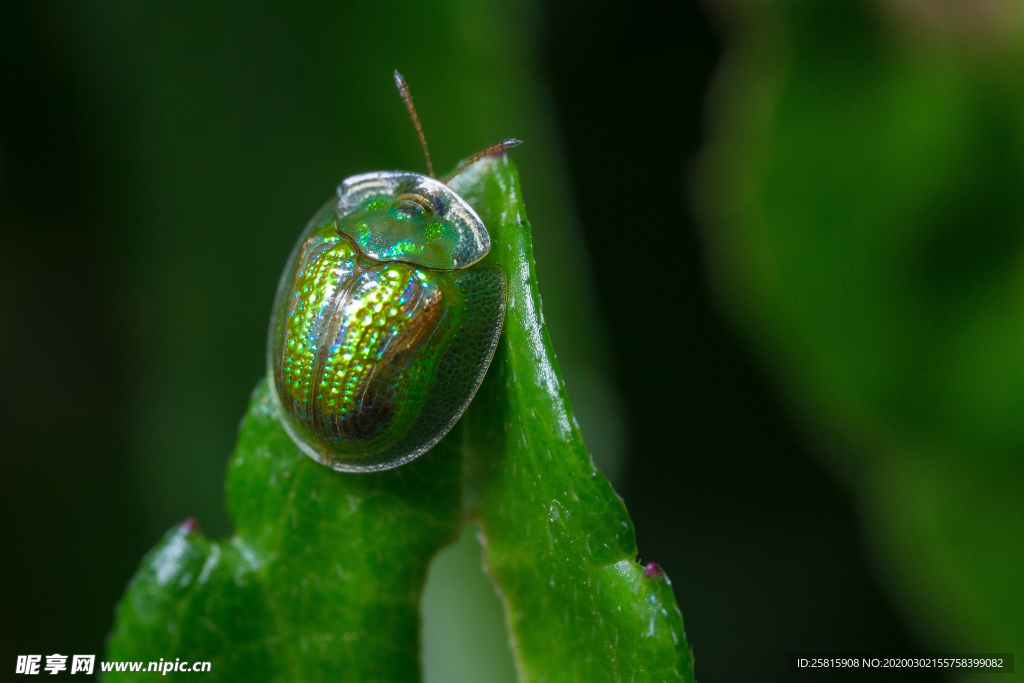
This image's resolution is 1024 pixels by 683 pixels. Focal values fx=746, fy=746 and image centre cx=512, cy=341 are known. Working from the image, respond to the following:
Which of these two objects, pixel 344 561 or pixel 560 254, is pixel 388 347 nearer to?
pixel 344 561

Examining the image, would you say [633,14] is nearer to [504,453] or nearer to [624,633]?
[504,453]

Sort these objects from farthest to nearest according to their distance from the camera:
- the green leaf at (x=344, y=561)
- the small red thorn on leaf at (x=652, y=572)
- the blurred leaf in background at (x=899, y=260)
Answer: the blurred leaf in background at (x=899, y=260) < the green leaf at (x=344, y=561) < the small red thorn on leaf at (x=652, y=572)

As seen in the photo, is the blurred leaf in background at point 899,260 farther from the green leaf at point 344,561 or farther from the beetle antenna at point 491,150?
the green leaf at point 344,561


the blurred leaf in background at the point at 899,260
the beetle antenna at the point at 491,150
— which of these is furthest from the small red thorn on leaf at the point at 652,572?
the blurred leaf in background at the point at 899,260

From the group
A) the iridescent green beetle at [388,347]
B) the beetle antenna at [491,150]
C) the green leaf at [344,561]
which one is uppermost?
the beetle antenna at [491,150]

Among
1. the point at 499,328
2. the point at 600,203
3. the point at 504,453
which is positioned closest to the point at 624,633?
the point at 504,453

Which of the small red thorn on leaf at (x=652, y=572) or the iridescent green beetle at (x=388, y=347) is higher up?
the iridescent green beetle at (x=388, y=347)

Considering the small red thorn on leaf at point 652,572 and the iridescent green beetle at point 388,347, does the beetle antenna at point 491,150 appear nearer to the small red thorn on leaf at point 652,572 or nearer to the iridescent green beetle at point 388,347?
the iridescent green beetle at point 388,347

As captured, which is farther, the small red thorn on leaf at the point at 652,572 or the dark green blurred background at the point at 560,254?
the dark green blurred background at the point at 560,254

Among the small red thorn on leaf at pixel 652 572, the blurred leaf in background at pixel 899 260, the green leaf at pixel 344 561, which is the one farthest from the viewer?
the blurred leaf in background at pixel 899 260
